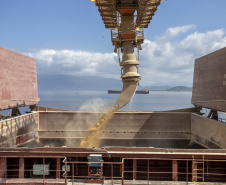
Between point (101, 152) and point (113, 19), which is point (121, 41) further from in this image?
point (101, 152)

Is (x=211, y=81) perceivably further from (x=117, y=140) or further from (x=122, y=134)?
(x=117, y=140)

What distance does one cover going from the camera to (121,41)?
1440 cm

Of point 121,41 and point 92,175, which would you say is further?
point 121,41

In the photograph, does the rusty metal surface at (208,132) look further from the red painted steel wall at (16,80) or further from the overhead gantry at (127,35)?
the red painted steel wall at (16,80)

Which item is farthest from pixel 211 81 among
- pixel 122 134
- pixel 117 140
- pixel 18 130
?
pixel 18 130

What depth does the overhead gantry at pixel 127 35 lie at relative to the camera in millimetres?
13602

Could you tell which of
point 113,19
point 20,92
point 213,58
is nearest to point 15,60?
point 20,92

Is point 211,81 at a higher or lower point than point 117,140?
higher

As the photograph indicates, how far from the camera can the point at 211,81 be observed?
58.9ft

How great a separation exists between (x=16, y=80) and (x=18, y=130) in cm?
420

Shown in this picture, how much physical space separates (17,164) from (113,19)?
1132cm

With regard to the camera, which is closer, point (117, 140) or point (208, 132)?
point (208, 132)

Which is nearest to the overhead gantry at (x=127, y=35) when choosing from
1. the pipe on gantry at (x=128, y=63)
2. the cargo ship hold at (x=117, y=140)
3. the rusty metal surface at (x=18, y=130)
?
the pipe on gantry at (x=128, y=63)

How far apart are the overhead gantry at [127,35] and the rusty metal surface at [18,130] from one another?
27.0 feet
